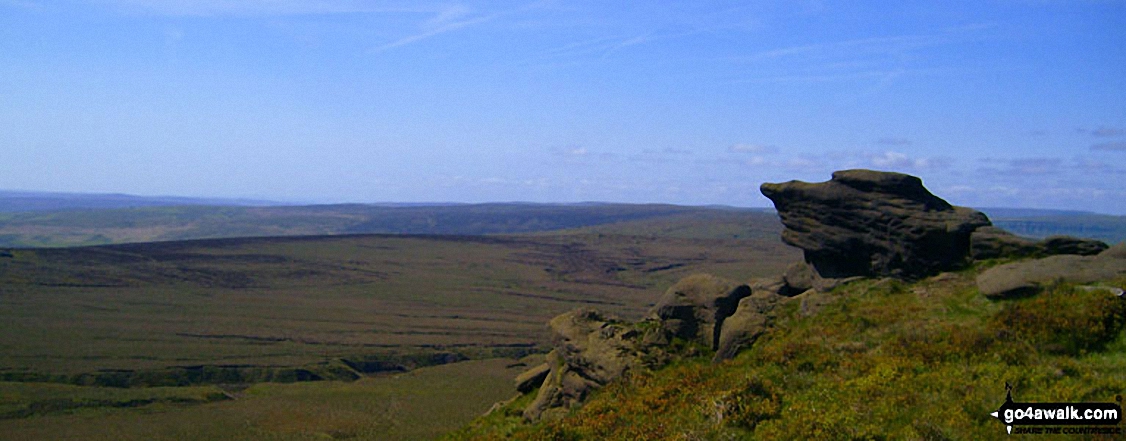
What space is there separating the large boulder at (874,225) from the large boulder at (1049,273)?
3.98 m

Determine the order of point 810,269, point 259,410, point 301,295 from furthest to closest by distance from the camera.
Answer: point 301,295 → point 259,410 → point 810,269

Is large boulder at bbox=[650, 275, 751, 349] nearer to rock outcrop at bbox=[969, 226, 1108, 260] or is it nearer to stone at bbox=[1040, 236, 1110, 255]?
rock outcrop at bbox=[969, 226, 1108, 260]

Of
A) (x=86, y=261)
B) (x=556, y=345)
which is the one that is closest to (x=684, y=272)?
(x=86, y=261)

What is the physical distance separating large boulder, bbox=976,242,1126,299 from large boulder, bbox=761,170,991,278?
3975 mm

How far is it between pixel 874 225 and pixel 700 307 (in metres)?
6.93

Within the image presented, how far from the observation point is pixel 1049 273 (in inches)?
653

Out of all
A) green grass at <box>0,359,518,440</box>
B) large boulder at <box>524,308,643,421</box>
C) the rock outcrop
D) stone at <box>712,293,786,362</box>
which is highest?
the rock outcrop

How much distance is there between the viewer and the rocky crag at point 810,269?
20.9 m

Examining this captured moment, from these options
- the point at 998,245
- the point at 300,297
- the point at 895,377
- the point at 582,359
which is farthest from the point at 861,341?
the point at 300,297

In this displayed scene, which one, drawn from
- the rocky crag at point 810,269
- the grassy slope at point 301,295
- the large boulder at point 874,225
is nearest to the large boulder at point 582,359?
the rocky crag at point 810,269

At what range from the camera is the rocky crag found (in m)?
20.9

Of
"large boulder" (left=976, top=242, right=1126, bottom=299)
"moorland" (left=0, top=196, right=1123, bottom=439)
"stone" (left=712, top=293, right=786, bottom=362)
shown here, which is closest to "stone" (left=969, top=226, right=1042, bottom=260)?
"large boulder" (left=976, top=242, right=1126, bottom=299)

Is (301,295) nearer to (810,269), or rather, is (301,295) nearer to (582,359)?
(582,359)

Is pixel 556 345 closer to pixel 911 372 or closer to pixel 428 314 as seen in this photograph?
pixel 911 372
